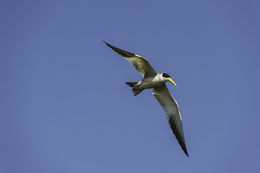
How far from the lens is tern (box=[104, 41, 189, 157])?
1561 centimetres

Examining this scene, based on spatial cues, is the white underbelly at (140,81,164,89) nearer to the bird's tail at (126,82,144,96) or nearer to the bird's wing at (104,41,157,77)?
the bird's tail at (126,82,144,96)

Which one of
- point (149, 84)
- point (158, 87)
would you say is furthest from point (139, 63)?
point (158, 87)

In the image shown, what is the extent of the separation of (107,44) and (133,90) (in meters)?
3.13

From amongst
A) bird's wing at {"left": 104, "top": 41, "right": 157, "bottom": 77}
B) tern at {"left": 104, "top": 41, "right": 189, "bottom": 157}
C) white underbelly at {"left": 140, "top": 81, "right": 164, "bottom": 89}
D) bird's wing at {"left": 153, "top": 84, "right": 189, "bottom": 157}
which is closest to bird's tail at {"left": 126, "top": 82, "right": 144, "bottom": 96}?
tern at {"left": 104, "top": 41, "right": 189, "bottom": 157}

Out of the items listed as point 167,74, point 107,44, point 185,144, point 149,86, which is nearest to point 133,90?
point 149,86

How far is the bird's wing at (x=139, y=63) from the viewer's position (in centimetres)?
1520

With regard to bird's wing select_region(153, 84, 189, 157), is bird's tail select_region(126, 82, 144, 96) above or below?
above

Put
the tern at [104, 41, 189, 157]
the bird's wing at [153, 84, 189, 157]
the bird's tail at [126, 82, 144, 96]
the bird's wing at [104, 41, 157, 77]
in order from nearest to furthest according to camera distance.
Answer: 1. the bird's wing at [104, 41, 157, 77]
2. the tern at [104, 41, 189, 157]
3. the bird's tail at [126, 82, 144, 96]
4. the bird's wing at [153, 84, 189, 157]

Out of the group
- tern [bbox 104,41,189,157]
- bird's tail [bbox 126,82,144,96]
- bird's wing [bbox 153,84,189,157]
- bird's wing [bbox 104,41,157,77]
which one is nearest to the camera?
bird's wing [bbox 104,41,157,77]

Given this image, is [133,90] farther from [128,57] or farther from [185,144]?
[185,144]

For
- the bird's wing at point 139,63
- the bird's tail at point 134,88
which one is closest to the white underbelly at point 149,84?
the bird's tail at point 134,88

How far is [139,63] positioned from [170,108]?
12.2ft

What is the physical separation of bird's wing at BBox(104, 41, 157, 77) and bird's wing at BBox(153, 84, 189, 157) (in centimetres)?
160

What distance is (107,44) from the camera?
47.6 feet
